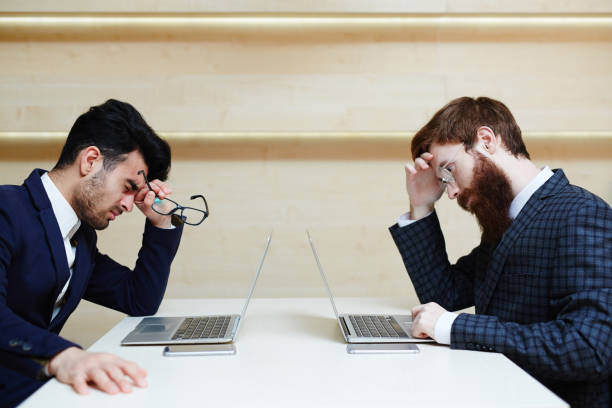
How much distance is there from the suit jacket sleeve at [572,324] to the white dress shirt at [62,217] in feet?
3.28

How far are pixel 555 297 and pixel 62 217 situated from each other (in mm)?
1223

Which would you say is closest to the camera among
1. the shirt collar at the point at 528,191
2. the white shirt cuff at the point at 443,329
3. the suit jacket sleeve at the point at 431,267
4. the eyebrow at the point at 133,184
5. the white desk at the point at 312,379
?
the white desk at the point at 312,379

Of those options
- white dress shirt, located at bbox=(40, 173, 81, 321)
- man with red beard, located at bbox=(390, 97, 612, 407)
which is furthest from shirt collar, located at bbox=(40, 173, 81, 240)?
man with red beard, located at bbox=(390, 97, 612, 407)

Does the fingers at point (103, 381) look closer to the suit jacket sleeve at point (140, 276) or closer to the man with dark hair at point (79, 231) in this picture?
the man with dark hair at point (79, 231)

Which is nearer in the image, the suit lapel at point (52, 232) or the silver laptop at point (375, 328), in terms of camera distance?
the silver laptop at point (375, 328)

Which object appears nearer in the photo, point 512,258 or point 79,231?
point 512,258

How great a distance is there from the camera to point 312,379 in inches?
36.4

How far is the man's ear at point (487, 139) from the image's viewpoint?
1411mm

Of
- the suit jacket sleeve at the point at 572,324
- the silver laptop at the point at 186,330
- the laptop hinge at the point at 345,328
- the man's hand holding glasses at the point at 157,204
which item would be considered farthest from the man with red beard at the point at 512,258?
the man's hand holding glasses at the point at 157,204

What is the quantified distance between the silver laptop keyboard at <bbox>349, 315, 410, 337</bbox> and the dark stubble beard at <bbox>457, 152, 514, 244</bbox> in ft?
1.24

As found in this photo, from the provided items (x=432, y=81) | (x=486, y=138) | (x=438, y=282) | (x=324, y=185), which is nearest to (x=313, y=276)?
(x=324, y=185)

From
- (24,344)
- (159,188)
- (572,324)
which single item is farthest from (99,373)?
(572,324)

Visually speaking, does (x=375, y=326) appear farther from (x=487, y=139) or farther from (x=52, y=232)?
(x=52, y=232)

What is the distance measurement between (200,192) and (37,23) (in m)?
0.94
